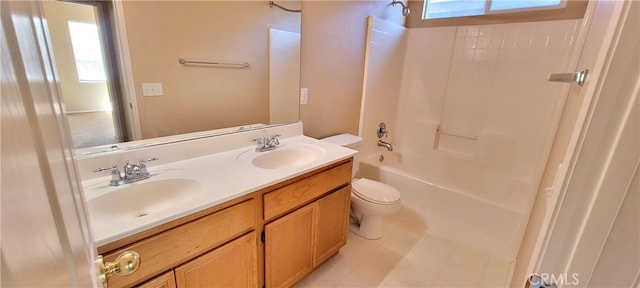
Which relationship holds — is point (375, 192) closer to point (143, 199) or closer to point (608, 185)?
point (143, 199)

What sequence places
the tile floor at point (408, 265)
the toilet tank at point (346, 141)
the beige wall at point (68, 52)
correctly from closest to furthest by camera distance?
the beige wall at point (68, 52), the tile floor at point (408, 265), the toilet tank at point (346, 141)

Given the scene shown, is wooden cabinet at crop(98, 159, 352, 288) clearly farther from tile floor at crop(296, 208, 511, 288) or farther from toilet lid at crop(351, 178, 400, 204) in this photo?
toilet lid at crop(351, 178, 400, 204)

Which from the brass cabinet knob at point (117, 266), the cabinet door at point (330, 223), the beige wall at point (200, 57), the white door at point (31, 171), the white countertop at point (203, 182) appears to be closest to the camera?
the white door at point (31, 171)

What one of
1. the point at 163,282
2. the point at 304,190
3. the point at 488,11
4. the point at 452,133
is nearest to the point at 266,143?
the point at 304,190

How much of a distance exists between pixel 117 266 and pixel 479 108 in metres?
2.72

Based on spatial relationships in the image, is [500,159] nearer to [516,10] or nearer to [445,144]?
[445,144]

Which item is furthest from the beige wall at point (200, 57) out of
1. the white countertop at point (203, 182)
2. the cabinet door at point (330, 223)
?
the cabinet door at point (330, 223)

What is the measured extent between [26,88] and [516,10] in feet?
9.45

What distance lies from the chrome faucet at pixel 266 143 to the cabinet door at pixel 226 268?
1.87ft

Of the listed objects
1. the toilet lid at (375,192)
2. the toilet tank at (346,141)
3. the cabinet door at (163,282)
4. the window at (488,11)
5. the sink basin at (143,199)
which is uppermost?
the window at (488,11)

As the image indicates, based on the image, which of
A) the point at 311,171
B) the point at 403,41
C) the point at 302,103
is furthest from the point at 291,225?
the point at 403,41

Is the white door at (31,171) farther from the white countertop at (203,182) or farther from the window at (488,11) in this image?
the window at (488,11)

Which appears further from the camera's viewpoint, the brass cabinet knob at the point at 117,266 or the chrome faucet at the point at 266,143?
the chrome faucet at the point at 266,143

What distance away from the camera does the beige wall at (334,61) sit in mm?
1856
